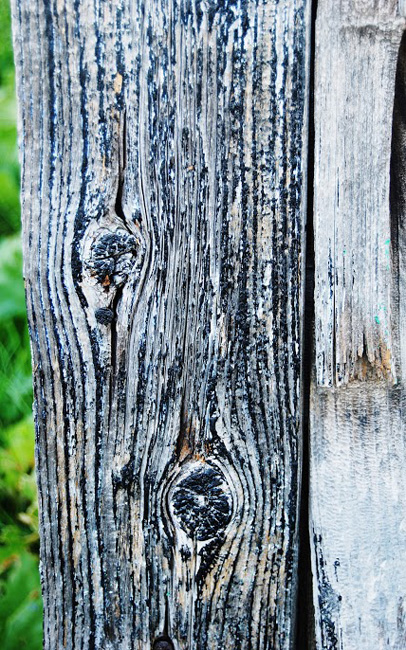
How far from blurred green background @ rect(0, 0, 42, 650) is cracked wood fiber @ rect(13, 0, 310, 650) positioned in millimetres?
1293

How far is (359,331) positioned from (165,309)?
36cm

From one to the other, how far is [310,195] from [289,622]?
0.85 meters

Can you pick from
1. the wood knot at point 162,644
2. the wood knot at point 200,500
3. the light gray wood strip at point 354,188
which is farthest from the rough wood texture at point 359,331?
the wood knot at point 162,644

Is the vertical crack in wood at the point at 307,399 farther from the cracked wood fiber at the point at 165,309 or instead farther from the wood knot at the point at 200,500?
the wood knot at the point at 200,500

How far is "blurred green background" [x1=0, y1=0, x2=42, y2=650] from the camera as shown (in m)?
2.44

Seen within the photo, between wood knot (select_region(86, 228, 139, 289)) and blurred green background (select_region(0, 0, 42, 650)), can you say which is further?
blurred green background (select_region(0, 0, 42, 650))

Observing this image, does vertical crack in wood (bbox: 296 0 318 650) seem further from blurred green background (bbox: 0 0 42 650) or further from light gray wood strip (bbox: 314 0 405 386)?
blurred green background (bbox: 0 0 42 650)

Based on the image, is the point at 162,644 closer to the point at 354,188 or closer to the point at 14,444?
the point at 354,188

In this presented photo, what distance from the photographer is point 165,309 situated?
1.20 metres

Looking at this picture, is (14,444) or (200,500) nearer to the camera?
(200,500)

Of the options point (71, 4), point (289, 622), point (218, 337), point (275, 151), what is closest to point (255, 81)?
point (275, 151)

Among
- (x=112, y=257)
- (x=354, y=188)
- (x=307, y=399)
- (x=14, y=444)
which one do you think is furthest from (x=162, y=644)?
(x=14, y=444)

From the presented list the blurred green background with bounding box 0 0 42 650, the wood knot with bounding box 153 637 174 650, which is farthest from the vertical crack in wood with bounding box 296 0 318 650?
the blurred green background with bounding box 0 0 42 650

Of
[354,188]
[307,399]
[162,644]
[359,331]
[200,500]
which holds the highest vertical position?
[354,188]
